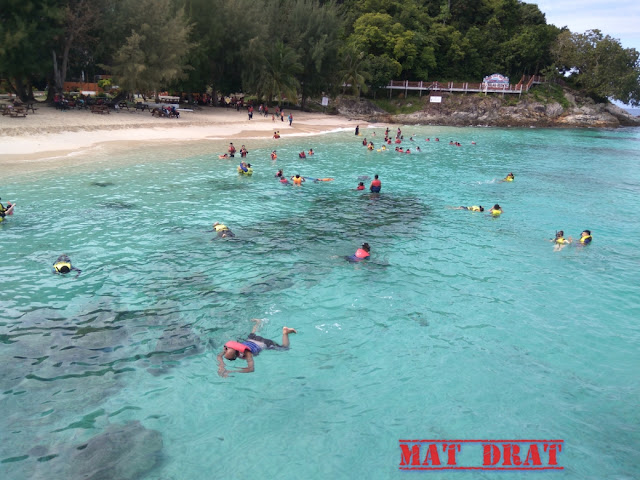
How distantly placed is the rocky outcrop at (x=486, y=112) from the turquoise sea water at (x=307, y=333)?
57653mm

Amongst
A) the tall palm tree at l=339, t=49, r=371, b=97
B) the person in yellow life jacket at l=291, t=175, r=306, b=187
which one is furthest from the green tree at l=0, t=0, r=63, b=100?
the tall palm tree at l=339, t=49, r=371, b=97

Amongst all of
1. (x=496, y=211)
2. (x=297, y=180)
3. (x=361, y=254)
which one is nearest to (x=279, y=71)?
(x=297, y=180)

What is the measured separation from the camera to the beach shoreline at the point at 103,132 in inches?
1139

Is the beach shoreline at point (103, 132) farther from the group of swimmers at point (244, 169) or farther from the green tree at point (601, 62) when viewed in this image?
the green tree at point (601, 62)

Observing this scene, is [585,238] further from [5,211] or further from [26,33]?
[26,33]

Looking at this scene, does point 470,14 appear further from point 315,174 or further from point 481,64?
point 315,174

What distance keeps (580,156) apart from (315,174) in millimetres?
31687

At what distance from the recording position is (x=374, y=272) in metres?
14.5

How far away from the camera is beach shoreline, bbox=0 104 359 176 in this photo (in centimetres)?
2894

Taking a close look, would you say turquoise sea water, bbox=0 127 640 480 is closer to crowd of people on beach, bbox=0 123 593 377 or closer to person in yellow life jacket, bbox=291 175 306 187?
crowd of people on beach, bbox=0 123 593 377

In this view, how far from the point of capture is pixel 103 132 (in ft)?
123

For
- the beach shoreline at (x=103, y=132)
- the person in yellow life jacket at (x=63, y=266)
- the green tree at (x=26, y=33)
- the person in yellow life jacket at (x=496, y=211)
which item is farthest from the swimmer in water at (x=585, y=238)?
the green tree at (x=26, y=33)

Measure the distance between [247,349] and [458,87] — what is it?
273ft

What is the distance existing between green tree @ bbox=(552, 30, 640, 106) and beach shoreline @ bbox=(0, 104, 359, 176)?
56931 millimetres
